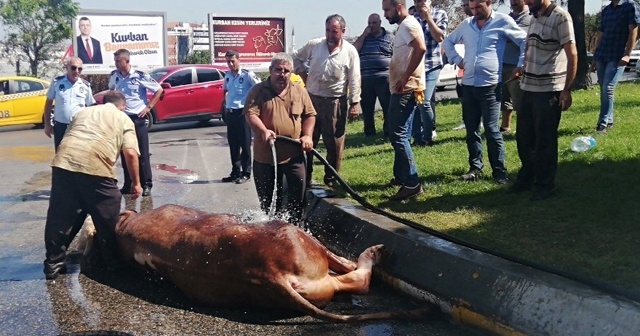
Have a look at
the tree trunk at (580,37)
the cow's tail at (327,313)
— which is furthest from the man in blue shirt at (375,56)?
the cow's tail at (327,313)

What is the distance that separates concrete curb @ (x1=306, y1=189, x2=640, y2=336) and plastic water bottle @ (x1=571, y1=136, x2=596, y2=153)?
312 centimetres

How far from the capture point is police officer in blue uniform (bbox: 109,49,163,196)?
966 cm

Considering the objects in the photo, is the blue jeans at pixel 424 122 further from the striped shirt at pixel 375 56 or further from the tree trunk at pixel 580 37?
the tree trunk at pixel 580 37

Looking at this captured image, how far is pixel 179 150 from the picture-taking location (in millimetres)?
15266

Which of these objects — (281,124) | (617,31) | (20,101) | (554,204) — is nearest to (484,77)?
(554,204)

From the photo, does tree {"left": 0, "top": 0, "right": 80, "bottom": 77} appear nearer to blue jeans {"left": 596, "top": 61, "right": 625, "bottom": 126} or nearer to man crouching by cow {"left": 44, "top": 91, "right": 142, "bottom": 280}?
blue jeans {"left": 596, "top": 61, "right": 625, "bottom": 126}

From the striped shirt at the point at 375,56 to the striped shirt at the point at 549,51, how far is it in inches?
192

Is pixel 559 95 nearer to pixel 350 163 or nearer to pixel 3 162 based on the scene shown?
pixel 350 163

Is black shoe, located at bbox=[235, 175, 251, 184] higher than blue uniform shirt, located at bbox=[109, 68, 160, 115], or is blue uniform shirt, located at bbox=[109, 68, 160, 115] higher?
blue uniform shirt, located at bbox=[109, 68, 160, 115]

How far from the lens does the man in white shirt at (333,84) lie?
8570 mm

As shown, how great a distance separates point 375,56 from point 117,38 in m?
18.5

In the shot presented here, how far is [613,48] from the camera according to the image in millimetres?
9617

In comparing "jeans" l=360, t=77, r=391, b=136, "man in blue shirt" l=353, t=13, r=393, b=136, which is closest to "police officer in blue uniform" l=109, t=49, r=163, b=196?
"man in blue shirt" l=353, t=13, r=393, b=136

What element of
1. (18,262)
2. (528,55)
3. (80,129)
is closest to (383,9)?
(528,55)
